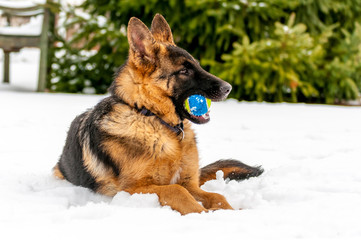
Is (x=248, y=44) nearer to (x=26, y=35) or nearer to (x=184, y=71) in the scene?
(x=26, y=35)

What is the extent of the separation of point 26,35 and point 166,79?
7.80 metres

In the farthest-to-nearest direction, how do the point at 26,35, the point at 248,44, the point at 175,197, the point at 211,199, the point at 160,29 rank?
the point at 26,35 < the point at 248,44 < the point at 160,29 < the point at 211,199 < the point at 175,197

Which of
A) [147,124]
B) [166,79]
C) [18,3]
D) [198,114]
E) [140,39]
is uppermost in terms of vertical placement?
[140,39]

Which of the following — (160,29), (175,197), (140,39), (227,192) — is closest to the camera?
(175,197)

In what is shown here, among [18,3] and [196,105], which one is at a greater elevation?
[196,105]

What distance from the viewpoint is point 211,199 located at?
300 cm

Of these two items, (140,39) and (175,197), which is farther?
(140,39)

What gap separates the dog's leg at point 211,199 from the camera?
2.89 m

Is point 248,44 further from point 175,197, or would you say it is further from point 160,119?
point 175,197

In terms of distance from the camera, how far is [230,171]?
3.72 meters

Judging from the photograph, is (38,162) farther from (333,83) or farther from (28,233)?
(333,83)

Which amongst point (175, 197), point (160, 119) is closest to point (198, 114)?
point (160, 119)

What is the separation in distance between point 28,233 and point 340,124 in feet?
19.4

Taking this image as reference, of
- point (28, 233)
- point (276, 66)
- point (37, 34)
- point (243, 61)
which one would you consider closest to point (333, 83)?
point (276, 66)
